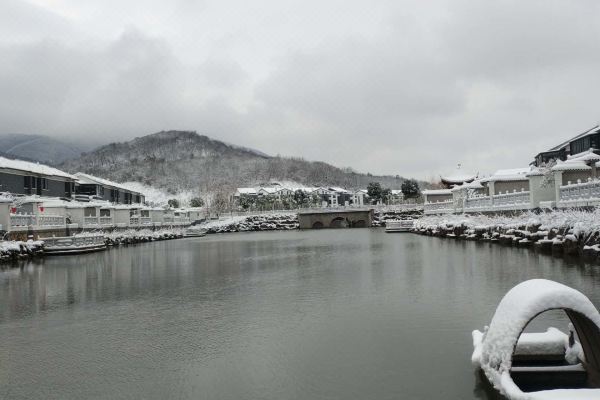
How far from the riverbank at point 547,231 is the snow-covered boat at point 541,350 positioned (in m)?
12.8

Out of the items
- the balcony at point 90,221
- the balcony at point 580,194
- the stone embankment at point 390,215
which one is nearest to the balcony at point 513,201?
the balcony at point 580,194

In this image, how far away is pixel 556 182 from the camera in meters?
24.8

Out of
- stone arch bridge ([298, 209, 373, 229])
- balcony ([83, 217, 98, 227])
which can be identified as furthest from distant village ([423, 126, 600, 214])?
balcony ([83, 217, 98, 227])

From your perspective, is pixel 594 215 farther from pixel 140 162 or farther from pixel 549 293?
pixel 140 162

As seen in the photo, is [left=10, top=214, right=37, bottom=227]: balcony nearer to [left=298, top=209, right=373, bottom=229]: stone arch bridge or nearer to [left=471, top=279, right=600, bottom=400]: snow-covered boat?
[left=471, top=279, right=600, bottom=400]: snow-covered boat

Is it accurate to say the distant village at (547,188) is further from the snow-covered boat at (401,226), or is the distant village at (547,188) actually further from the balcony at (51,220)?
the balcony at (51,220)

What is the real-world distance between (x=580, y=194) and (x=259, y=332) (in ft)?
59.7

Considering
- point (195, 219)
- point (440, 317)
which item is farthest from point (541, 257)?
point (195, 219)

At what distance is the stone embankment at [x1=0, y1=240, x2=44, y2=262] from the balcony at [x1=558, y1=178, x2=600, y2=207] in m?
29.6

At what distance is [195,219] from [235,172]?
9480 centimetres

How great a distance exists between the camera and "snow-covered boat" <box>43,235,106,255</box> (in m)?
31.6

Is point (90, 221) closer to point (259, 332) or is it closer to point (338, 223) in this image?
point (259, 332)

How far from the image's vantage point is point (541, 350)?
6648 millimetres

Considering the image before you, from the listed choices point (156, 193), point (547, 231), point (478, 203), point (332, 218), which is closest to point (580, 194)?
point (547, 231)
